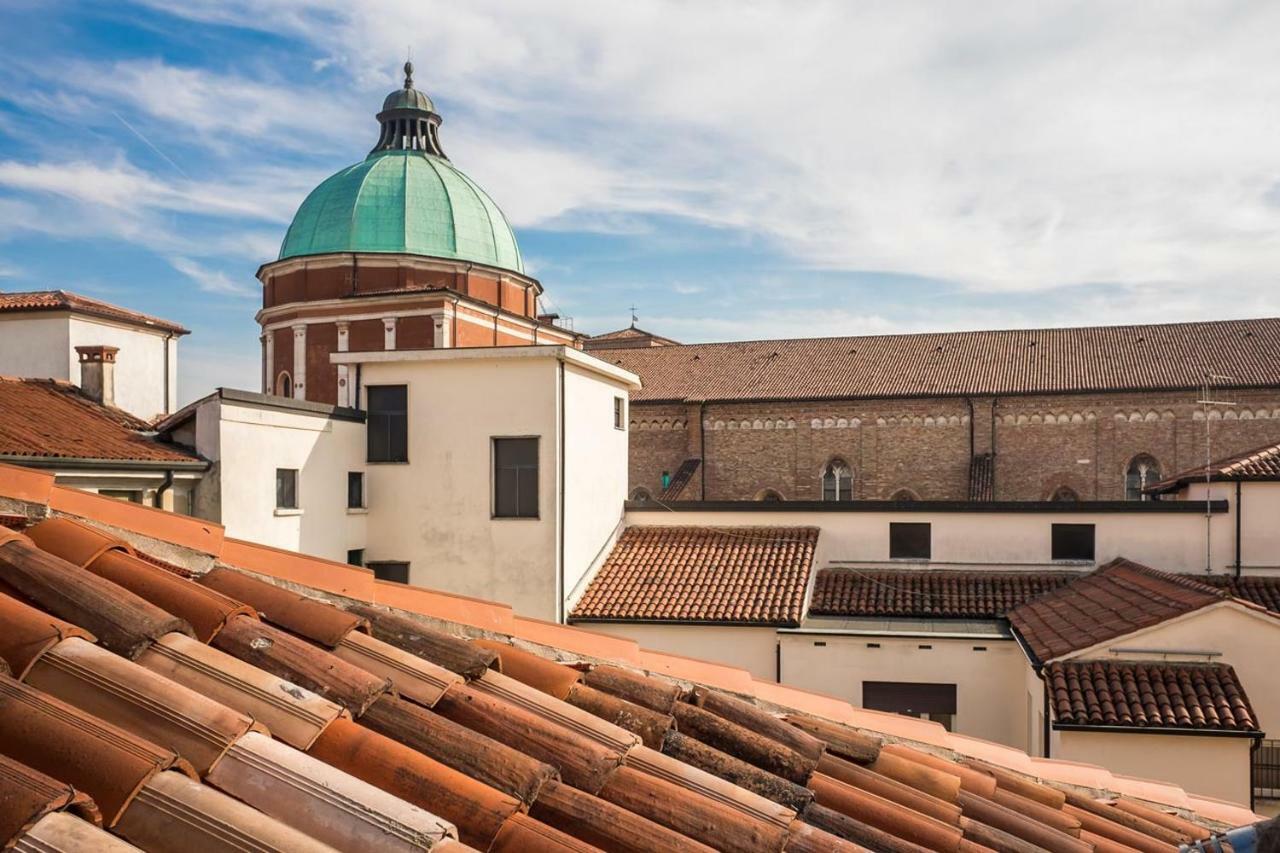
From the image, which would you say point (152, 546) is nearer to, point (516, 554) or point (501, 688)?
point (501, 688)

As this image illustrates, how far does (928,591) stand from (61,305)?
60.8 ft

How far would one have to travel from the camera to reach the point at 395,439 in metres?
17.1

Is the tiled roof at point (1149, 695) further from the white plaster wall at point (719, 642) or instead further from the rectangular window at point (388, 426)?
the rectangular window at point (388, 426)

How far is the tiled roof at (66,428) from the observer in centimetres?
1162

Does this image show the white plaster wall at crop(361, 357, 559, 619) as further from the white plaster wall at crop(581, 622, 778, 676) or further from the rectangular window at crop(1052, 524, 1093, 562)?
the rectangular window at crop(1052, 524, 1093, 562)

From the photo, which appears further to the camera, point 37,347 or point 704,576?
point 37,347

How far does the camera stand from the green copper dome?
2512 centimetres

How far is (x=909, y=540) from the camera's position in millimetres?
18516

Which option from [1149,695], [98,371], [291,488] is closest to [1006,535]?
[1149,695]

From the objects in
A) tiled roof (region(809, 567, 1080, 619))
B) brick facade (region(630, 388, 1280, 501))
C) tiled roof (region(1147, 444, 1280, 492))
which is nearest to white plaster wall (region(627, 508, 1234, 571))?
tiled roof (region(809, 567, 1080, 619))

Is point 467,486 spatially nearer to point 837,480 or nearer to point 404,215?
point 404,215

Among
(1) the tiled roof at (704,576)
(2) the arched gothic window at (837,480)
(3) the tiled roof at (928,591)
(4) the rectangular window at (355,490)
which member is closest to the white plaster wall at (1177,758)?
(1) the tiled roof at (704,576)

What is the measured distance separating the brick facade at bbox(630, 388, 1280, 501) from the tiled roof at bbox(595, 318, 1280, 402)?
47 cm

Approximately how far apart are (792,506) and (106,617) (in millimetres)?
17263
